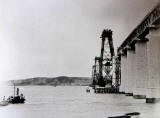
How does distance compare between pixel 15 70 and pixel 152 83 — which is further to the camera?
pixel 152 83

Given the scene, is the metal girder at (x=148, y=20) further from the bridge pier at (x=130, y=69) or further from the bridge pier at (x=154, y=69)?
the bridge pier at (x=130, y=69)

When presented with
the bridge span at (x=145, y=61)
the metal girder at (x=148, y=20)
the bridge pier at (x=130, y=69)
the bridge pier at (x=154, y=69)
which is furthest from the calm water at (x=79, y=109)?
the metal girder at (x=148, y=20)

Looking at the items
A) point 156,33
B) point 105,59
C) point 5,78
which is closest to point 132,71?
point 156,33

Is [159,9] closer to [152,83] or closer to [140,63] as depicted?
[152,83]

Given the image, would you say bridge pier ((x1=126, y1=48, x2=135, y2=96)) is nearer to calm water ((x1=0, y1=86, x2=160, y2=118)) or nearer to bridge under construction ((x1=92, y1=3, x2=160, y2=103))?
bridge under construction ((x1=92, y1=3, x2=160, y2=103))

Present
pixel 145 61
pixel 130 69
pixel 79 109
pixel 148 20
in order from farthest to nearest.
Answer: pixel 130 69 < pixel 145 61 < pixel 148 20 < pixel 79 109

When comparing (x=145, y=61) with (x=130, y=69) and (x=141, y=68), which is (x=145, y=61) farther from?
(x=130, y=69)

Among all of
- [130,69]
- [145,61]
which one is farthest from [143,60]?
[130,69]
